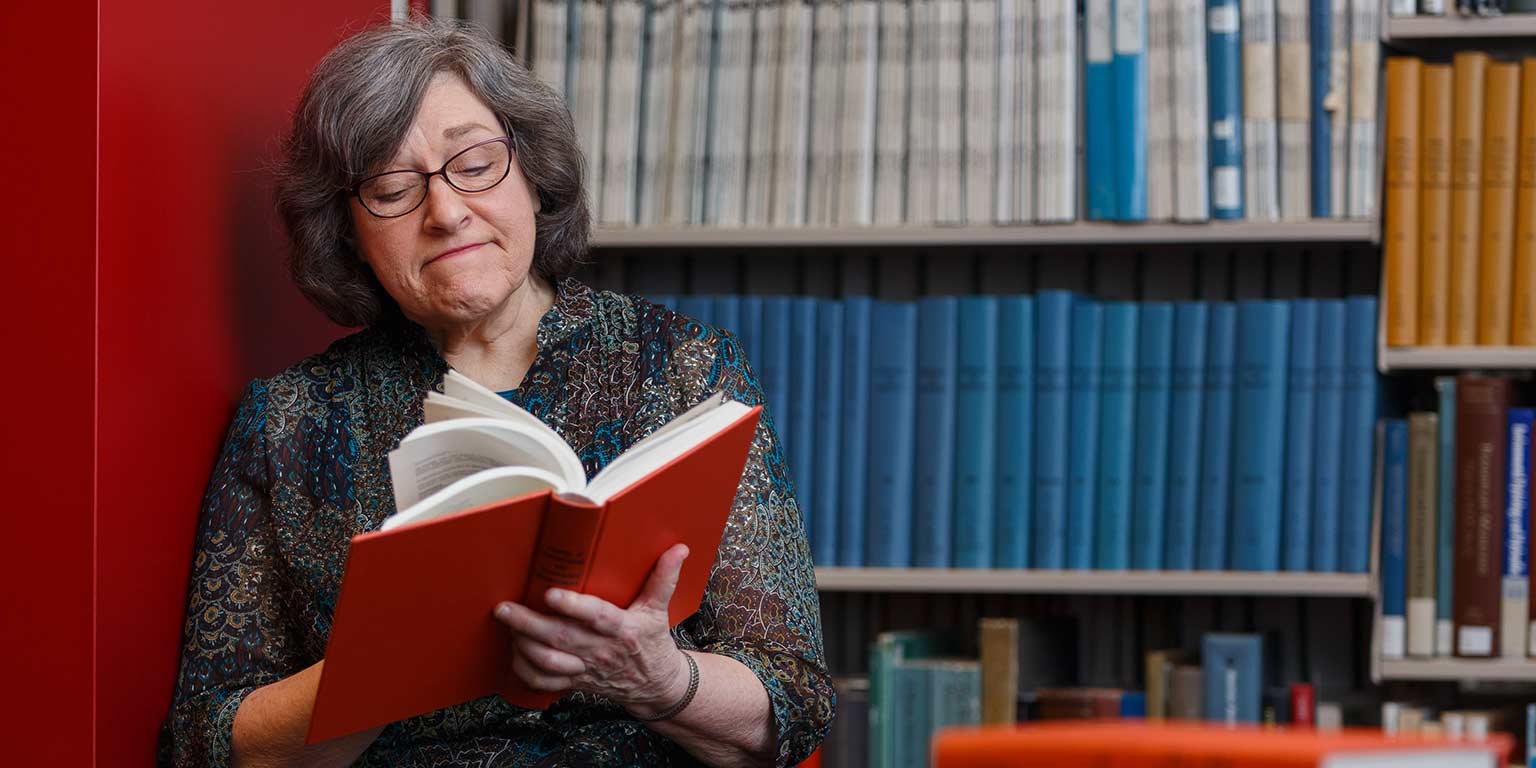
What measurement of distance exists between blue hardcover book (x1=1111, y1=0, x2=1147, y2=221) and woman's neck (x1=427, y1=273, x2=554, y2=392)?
80cm

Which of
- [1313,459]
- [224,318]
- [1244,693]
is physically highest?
[224,318]

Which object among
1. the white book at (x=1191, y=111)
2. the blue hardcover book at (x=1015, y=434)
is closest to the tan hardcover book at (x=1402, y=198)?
the white book at (x=1191, y=111)

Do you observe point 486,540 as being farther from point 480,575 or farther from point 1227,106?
point 1227,106

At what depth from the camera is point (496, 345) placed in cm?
153

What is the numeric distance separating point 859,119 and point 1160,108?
0.38 meters

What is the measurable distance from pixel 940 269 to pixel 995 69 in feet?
1.11

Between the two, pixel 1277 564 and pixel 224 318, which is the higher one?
pixel 224 318

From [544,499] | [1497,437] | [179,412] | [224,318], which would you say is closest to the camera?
[544,499]

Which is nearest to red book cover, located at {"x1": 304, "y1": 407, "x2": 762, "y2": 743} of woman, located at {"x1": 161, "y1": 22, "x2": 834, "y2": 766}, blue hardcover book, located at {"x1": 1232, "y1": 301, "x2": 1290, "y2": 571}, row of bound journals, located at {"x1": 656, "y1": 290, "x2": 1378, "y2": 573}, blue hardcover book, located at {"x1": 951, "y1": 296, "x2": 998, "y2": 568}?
woman, located at {"x1": 161, "y1": 22, "x2": 834, "y2": 766}

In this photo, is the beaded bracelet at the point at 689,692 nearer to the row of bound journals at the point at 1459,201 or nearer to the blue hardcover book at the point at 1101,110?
the blue hardcover book at the point at 1101,110

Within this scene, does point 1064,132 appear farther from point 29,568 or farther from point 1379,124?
point 29,568

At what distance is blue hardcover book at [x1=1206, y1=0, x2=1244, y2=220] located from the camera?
6.35ft

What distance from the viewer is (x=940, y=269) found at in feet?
7.39

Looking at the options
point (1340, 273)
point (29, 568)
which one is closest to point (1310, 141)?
point (1340, 273)
